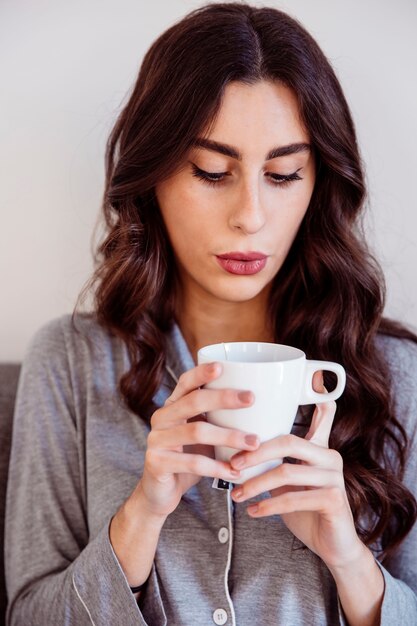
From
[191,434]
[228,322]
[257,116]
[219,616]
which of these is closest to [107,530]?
[219,616]

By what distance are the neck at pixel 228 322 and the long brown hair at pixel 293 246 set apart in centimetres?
3

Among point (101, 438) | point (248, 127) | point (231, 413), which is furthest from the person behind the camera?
point (101, 438)

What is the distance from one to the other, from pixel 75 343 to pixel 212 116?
0.56 m

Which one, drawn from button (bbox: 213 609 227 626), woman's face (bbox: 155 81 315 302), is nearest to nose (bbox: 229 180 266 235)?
woman's face (bbox: 155 81 315 302)

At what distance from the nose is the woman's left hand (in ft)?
0.99

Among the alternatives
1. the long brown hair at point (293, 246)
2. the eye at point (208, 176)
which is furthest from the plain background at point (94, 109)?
the eye at point (208, 176)

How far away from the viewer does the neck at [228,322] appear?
4.59ft

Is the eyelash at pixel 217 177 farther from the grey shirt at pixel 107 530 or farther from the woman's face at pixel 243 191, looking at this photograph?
the grey shirt at pixel 107 530

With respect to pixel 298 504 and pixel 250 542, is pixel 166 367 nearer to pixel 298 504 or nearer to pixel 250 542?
pixel 250 542

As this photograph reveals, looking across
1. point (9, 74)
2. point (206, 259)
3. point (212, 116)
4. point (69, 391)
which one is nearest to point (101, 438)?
point (69, 391)

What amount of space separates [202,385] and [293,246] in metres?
0.58

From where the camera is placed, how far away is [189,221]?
1.20 metres

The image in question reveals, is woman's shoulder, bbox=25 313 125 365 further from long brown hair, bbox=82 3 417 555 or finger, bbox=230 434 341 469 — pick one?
finger, bbox=230 434 341 469

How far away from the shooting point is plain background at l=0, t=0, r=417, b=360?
57.2 inches
